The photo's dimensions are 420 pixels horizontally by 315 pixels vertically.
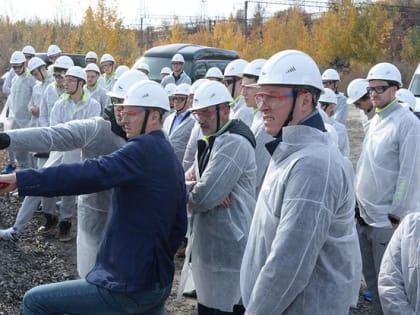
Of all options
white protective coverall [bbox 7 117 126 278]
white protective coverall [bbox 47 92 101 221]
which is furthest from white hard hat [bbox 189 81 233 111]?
white protective coverall [bbox 47 92 101 221]

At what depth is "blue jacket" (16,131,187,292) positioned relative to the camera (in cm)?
287

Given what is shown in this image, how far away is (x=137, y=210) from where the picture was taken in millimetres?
2994

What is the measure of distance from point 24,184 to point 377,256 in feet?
10.1

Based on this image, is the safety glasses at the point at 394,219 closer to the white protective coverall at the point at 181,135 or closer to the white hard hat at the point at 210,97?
the white hard hat at the point at 210,97

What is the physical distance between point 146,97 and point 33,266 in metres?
3.43

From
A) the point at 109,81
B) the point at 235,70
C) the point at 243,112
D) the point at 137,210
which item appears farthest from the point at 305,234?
the point at 109,81

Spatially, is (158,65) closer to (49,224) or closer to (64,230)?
(49,224)

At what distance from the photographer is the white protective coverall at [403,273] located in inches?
97.7

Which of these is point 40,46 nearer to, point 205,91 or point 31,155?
point 31,155

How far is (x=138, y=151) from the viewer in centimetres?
294

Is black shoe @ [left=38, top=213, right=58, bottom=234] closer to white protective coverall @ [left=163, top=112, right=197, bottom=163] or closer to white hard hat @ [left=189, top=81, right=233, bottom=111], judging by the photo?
white protective coverall @ [left=163, top=112, right=197, bottom=163]

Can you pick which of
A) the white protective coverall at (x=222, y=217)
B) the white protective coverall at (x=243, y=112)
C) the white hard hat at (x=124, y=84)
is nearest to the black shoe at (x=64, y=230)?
the white protective coverall at (x=243, y=112)

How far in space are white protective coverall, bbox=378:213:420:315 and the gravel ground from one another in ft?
9.45

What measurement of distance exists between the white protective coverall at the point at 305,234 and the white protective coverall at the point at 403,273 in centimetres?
14
